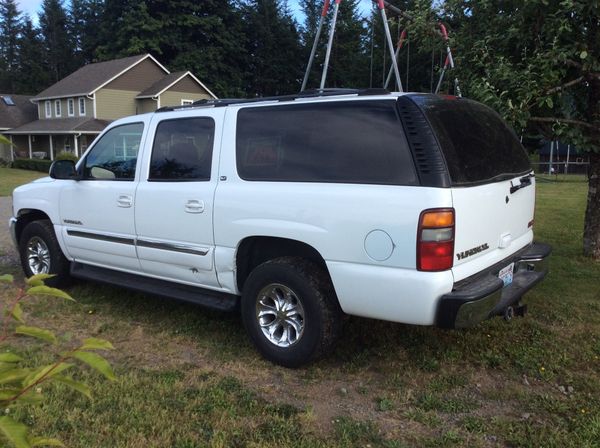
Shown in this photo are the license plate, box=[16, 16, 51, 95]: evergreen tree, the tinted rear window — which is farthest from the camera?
box=[16, 16, 51, 95]: evergreen tree

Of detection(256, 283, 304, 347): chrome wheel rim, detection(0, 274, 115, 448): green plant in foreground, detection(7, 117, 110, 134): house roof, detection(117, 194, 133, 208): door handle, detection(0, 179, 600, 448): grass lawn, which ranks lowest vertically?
detection(0, 179, 600, 448): grass lawn

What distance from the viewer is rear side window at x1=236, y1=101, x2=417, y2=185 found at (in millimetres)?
3574

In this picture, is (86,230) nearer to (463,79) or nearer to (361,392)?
(361,392)

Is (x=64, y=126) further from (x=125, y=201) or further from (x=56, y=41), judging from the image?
(x=56, y=41)

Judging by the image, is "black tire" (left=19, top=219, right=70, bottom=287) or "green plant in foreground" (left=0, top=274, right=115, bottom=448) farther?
"black tire" (left=19, top=219, right=70, bottom=287)

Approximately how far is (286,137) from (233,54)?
48.8 meters

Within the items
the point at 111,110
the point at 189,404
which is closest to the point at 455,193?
the point at 189,404

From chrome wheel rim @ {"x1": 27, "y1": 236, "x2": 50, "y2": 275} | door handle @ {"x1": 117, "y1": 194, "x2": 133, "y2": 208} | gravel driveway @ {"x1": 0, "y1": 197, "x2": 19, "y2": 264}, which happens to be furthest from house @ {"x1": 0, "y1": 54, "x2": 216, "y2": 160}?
door handle @ {"x1": 117, "y1": 194, "x2": 133, "y2": 208}

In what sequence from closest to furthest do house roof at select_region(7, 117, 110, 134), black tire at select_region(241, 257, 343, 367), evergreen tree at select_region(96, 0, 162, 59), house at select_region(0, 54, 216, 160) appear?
black tire at select_region(241, 257, 343, 367) < house roof at select_region(7, 117, 110, 134) < house at select_region(0, 54, 216, 160) < evergreen tree at select_region(96, 0, 162, 59)

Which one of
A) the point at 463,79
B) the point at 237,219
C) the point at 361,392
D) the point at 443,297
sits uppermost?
the point at 463,79

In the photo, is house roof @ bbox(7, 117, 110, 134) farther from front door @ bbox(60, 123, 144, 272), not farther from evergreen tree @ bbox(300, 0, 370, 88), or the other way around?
front door @ bbox(60, 123, 144, 272)

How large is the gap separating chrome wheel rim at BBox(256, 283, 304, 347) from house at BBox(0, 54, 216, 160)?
31.7m

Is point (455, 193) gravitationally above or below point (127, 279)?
above

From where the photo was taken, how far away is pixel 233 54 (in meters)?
50.2
